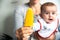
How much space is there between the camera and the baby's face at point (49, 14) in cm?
97

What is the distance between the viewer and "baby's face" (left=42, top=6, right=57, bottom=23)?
3.20 ft

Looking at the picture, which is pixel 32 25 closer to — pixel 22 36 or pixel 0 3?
pixel 22 36

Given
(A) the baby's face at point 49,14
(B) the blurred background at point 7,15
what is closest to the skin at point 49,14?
(A) the baby's face at point 49,14

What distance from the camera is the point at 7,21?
116cm

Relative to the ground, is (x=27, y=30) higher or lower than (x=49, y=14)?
lower

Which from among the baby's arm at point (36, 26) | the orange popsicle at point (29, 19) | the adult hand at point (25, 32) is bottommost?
the adult hand at point (25, 32)

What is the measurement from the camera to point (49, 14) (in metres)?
0.98

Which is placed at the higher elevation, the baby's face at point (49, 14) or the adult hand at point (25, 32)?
the baby's face at point (49, 14)

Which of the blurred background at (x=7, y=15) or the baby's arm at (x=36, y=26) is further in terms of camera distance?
the blurred background at (x=7, y=15)

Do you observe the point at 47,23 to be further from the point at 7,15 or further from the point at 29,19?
the point at 7,15

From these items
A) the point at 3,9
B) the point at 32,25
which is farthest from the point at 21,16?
the point at 3,9

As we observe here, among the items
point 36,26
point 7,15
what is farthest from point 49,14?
point 7,15

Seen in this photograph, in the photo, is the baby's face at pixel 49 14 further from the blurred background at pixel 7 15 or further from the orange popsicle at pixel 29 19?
the blurred background at pixel 7 15

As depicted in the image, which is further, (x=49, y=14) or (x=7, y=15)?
(x=7, y=15)
